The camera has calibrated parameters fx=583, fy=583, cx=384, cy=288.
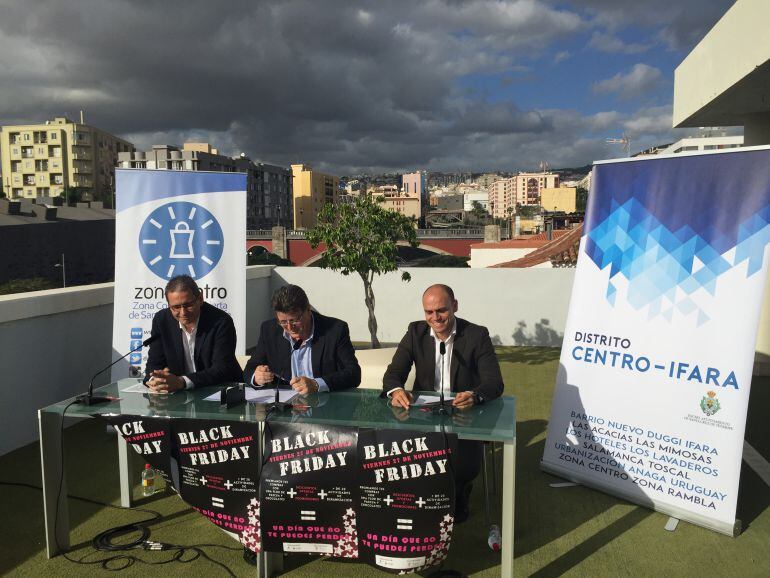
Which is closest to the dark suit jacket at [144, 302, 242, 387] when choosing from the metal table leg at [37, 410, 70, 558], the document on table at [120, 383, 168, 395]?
the document on table at [120, 383, 168, 395]

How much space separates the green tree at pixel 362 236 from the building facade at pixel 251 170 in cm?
7027

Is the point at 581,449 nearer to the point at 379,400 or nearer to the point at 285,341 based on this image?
the point at 379,400

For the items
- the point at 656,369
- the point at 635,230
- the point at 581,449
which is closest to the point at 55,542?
the point at 581,449

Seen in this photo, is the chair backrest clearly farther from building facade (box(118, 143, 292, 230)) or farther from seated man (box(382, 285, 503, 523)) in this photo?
building facade (box(118, 143, 292, 230))

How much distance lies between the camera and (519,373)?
25.4 ft

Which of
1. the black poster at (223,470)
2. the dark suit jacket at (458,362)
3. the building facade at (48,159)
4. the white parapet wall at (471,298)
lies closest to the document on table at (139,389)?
the black poster at (223,470)

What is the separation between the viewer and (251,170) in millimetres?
99062

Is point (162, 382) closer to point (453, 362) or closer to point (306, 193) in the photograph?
point (453, 362)

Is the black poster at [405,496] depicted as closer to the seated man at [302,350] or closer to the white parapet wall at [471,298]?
the seated man at [302,350]

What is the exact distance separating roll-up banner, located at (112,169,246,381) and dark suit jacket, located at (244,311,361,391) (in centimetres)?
206

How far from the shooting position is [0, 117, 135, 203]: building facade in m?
78.8

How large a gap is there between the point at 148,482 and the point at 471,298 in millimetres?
7015

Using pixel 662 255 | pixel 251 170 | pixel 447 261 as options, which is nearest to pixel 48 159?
pixel 251 170

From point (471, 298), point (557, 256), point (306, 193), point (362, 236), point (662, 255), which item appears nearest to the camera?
point (662, 255)
